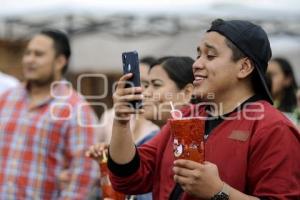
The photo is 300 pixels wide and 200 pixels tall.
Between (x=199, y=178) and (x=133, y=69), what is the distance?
0.54 meters

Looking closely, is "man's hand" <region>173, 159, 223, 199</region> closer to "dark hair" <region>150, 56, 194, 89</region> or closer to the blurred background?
"dark hair" <region>150, 56, 194, 89</region>

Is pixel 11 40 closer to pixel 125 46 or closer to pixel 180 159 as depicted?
pixel 125 46

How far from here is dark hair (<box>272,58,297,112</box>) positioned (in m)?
6.77

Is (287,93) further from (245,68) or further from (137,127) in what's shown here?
(245,68)

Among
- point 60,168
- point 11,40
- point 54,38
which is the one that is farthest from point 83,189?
point 11,40

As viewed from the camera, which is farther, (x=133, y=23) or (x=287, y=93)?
(x=133, y=23)

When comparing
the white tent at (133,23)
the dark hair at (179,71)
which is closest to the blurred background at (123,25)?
the white tent at (133,23)

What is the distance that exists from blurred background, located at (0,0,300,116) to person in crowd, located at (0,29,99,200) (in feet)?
14.9

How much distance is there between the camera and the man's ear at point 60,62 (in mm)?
6004

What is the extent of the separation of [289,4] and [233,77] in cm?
878

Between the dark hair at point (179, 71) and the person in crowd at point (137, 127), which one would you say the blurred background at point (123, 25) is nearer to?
the person in crowd at point (137, 127)

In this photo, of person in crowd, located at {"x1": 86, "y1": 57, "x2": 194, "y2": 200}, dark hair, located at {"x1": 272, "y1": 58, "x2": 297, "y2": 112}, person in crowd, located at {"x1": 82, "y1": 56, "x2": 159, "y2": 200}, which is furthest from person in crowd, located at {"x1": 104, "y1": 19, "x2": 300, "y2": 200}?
dark hair, located at {"x1": 272, "y1": 58, "x2": 297, "y2": 112}

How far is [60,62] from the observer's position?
6043mm

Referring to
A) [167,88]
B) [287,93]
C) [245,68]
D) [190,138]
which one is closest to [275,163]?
[190,138]
